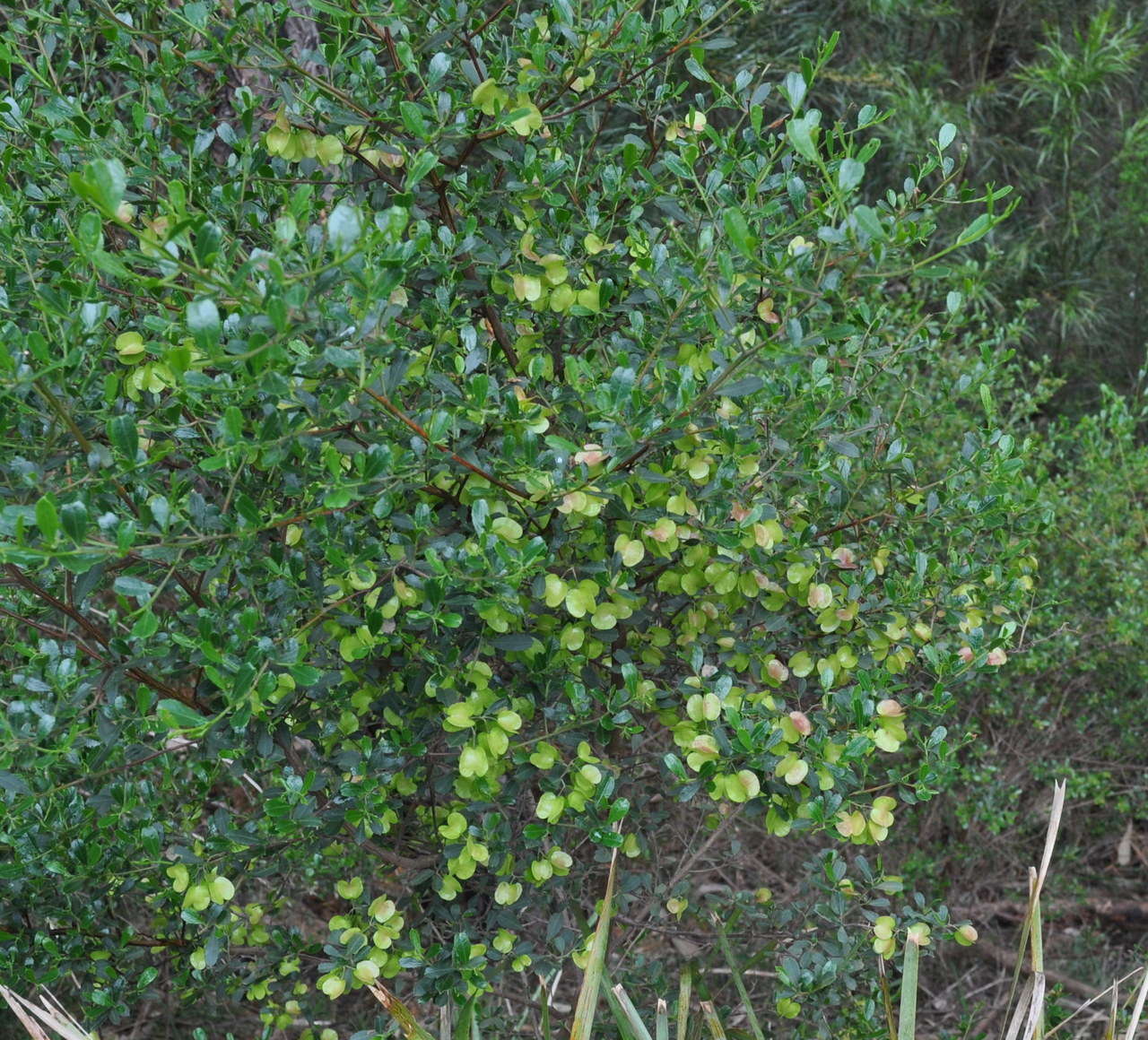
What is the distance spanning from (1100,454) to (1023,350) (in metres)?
2.38

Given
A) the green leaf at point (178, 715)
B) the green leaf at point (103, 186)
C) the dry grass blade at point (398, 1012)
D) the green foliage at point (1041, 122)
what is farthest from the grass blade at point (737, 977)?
the green foliage at point (1041, 122)

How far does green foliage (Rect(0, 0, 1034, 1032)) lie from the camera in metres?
1.21

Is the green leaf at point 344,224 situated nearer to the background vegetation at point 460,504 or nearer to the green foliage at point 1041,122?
the background vegetation at point 460,504

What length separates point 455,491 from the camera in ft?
4.75

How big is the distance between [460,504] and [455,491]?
0.03 meters

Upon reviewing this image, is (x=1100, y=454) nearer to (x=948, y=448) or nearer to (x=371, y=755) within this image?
(x=948, y=448)

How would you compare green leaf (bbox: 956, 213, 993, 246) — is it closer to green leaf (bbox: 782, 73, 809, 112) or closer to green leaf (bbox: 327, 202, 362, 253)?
green leaf (bbox: 782, 73, 809, 112)

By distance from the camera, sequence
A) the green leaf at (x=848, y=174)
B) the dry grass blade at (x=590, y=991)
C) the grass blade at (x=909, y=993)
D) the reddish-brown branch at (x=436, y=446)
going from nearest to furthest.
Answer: the green leaf at (x=848, y=174), the reddish-brown branch at (x=436, y=446), the dry grass blade at (x=590, y=991), the grass blade at (x=909, y=993)

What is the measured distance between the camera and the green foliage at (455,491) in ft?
3.97

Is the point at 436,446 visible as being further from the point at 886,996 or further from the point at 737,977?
the point at 886,996

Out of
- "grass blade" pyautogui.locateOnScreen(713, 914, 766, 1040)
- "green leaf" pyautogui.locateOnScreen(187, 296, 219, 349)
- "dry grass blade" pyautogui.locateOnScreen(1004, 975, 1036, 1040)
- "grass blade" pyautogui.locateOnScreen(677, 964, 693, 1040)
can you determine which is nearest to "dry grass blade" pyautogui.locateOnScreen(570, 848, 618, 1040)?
"grass blade" pyautogui.locateOnScreen(677, 964, 693, 1040)

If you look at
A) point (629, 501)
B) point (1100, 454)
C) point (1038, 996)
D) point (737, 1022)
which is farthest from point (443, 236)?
point (1100, 454)

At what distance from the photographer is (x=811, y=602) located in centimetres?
152

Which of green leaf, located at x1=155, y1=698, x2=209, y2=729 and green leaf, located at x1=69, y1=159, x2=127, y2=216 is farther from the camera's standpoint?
green leaf, located at x1=155, y1=698, x2=209, y2=729
